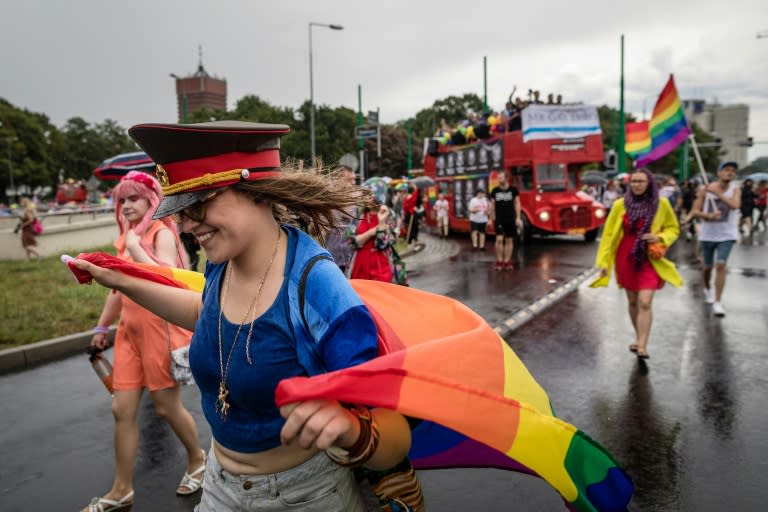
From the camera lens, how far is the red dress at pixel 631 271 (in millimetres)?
5707

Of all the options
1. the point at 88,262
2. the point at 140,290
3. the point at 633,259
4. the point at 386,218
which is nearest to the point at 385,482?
the point at 140,290

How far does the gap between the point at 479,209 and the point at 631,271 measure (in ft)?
32.5

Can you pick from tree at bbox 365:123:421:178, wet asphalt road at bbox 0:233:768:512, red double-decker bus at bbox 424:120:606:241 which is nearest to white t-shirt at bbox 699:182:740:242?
wet asphalt road at bbox 0:233:768:512

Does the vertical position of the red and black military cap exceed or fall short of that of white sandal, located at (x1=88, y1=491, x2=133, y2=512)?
it exceeds it

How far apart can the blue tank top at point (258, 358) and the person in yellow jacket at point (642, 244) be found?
16.1 ft

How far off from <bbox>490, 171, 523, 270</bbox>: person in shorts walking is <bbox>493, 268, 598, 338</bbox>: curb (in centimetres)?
162

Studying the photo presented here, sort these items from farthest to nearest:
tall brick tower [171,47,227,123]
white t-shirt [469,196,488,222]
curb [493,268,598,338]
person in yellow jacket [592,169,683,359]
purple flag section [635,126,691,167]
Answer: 1. tall brick tower [171,47,227,123]
2. white t-shirt [469,196,488,222]
3. purple flag section [635,126,691,167]
4. curb [493,268,598,338]
5. person in yellow jacket [592,169,683,359]

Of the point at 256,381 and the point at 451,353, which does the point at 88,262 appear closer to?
the point at 256,381

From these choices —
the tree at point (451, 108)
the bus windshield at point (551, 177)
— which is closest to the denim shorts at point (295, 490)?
the bus windshield at point (551, 177)

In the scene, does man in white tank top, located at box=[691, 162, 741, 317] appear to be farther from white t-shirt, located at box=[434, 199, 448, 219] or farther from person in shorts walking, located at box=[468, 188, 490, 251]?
white t-shirt, located at box=[434, 199, 448, 219]

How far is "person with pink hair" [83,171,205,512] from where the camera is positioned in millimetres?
3197

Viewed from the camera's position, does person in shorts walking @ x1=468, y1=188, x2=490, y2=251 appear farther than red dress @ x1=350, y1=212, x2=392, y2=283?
Yes

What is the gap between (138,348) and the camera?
3.24 m

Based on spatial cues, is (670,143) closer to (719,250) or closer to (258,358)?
(719,250)
